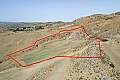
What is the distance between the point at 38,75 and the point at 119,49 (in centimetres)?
752

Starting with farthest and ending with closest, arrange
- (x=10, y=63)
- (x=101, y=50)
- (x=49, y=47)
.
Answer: (x=49, y=47), (x=10, y=63), (x=101, y=50)

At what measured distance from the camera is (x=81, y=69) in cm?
1466

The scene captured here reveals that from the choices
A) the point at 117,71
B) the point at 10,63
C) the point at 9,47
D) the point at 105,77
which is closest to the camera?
the point at 105,77

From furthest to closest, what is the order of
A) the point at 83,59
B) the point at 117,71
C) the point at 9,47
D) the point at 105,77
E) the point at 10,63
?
the point at 9,47 → the point at 10,63 → the point at 83,59 → the point at 117,71 → the point at 105,77

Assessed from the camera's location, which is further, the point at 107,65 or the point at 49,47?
the point at 49,47

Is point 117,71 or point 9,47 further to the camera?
point 9,47

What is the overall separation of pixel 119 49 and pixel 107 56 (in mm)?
3768

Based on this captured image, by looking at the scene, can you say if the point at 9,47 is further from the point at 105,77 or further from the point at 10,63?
the point at 105,77

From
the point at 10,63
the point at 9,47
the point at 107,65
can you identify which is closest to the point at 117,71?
the point at 107,65

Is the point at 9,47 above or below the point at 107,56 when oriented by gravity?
below

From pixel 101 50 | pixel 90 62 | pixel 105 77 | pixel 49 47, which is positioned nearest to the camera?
pixel 105 77

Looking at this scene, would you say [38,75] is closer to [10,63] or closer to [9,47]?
[10,63]

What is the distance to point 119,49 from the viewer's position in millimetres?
20219

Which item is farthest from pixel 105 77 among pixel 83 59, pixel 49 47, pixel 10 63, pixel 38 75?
pixel 49 47
